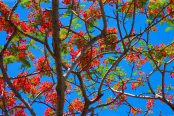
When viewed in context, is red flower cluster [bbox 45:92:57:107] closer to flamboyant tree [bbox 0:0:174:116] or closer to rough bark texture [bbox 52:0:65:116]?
flamboyant tree [bbox 0:0:174:116]

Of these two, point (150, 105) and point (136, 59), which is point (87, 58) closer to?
point (136, 59)

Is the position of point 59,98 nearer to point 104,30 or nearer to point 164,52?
point 104,30

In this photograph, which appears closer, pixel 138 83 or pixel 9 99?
pixel 9 99

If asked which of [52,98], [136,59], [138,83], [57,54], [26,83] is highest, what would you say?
[136,59]

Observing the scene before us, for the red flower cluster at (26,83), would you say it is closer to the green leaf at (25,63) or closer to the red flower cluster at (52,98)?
the red flower cluster at (52,98)

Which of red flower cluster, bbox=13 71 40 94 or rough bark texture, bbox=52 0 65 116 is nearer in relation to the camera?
rough bark texture, bbox=52 0 65 116

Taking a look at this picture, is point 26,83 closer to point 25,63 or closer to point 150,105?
point 25,63

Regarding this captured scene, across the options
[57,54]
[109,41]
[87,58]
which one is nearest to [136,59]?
[109,41]

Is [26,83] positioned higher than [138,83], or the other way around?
[26,83]

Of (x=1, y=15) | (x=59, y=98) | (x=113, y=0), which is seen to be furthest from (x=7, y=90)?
(x=113, y=0)

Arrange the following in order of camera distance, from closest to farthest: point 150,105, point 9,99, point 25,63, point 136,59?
point 25,63 → point 9,99 → point 136,59 → point 150,105

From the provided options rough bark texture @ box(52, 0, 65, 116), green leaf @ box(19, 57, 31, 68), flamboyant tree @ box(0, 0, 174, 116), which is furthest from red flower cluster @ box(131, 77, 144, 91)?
green leaf @ box(19, 57, 31, 68)

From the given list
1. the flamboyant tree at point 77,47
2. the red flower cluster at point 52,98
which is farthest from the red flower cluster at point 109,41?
the red flower cluster at point 52,98

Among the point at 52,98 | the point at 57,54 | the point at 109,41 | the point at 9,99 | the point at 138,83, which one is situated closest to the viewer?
the point at 57,54
